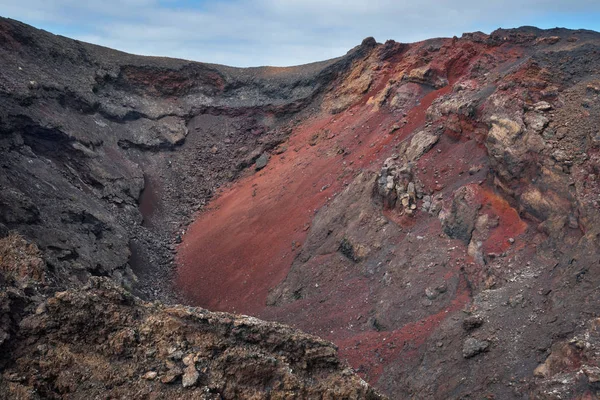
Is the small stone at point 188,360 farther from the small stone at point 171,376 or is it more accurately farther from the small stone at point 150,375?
the small stone at point 150,375

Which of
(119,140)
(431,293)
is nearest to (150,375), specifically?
(431,293)

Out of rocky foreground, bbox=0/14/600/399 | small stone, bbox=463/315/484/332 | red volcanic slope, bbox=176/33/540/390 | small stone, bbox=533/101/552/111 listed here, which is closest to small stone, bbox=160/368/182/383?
rocky foreground, bbox=0/14/600/399

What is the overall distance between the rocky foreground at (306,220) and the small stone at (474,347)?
0.05 metres

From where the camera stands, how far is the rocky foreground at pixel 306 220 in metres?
6.01

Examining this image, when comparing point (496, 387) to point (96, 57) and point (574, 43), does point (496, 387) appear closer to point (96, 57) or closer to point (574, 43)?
point (574, 43)

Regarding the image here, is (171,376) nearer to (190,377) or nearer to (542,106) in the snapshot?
(190,377)

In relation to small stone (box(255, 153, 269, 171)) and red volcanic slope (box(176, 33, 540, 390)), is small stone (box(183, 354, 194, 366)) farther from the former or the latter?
small stone (box(255, 153, 269, 171))

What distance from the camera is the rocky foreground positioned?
19.7 ft

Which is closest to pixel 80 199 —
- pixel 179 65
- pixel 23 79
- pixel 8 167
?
pixel 8 167

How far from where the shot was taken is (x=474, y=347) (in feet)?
38.0

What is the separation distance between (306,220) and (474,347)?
10537 mm

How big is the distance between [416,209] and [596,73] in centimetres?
714

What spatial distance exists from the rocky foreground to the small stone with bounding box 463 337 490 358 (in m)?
0.05

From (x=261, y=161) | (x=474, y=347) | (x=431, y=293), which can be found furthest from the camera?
(x=261, y=161)
